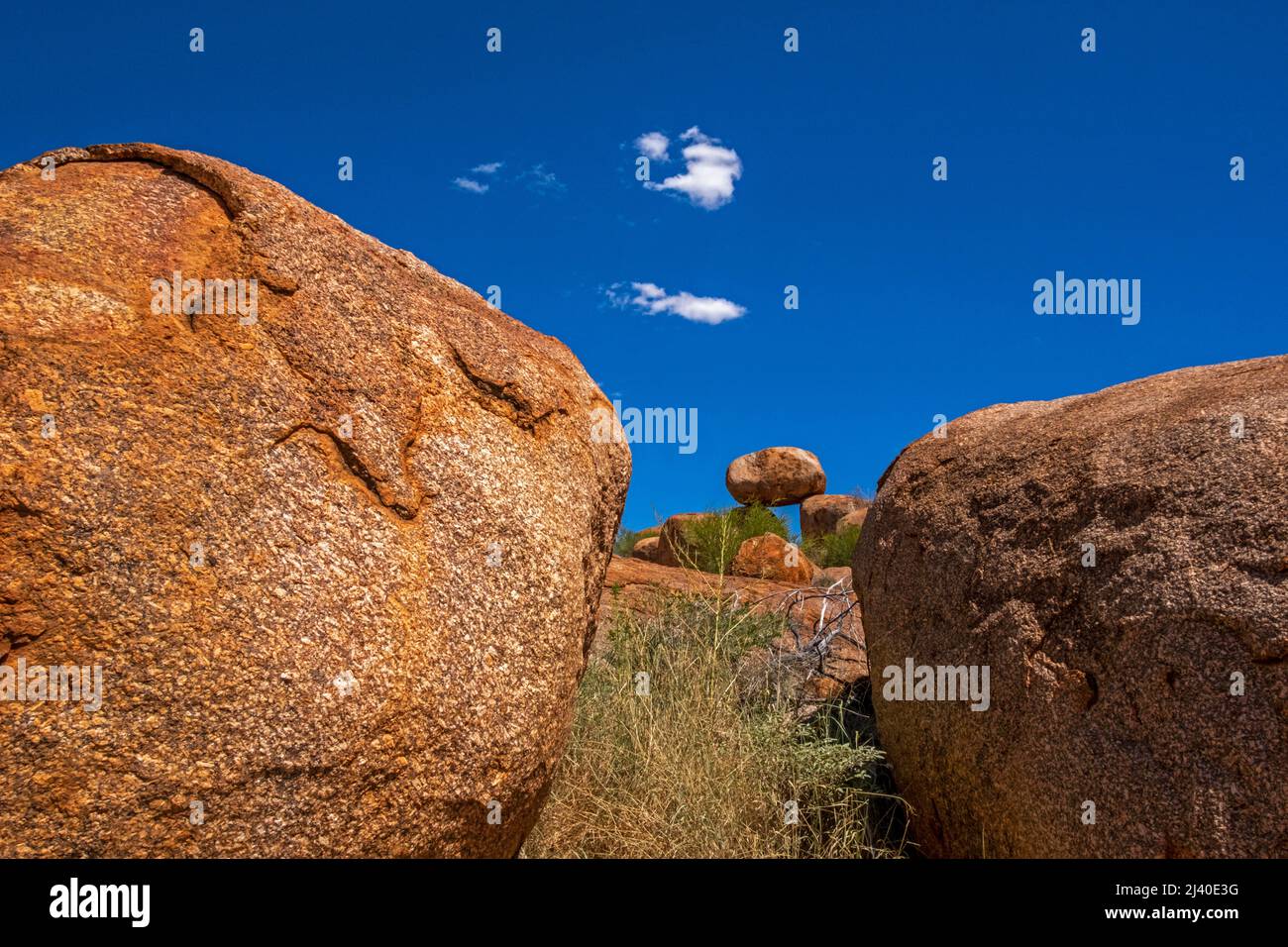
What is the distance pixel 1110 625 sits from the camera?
129 inches

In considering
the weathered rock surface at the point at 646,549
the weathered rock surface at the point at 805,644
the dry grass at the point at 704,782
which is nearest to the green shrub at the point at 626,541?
the weathered rock surface at the point at 646,549

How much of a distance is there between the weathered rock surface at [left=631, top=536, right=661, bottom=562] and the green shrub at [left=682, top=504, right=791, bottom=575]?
2.01 metres

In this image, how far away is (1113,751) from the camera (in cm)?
319

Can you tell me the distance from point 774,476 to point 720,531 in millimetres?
12055

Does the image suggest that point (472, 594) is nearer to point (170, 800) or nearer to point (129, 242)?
point (170, 800)

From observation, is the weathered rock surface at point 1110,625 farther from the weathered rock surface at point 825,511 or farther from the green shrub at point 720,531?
the weathered rock surface at point 825,511

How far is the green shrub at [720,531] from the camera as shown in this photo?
11969 millimetres

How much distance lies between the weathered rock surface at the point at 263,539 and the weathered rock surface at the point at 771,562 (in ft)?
29.9

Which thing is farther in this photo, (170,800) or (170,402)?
(170,402)

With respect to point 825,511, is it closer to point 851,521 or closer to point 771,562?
point 851,521

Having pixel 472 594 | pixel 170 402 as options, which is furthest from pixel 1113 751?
pixel 170 402

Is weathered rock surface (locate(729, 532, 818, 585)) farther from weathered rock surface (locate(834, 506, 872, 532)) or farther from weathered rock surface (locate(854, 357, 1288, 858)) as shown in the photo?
weathered rock surface (locate(834, 506, 872, 532))
